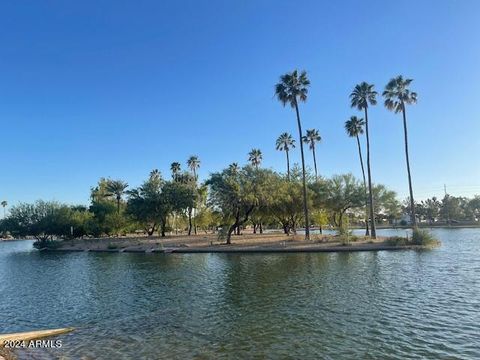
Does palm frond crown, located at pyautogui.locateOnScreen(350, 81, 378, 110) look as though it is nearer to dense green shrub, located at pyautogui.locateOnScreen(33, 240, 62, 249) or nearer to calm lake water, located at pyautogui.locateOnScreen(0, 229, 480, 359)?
calm lake water, located at pyautogui.locateOnScreen(0, 229, 480, 359)

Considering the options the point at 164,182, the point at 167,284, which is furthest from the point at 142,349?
the point at 164,182

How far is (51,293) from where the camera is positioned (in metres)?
24.8

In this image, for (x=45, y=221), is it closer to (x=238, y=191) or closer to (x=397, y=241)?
(x=238, y=191)

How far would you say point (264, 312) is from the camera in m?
17.2

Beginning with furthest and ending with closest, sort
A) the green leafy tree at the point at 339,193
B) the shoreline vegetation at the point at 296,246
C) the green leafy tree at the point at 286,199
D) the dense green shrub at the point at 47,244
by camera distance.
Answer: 1. the dense green shrub at the point at 47,244
2. the green leafy tree at the point at 339,193
3. the green leafy tree at the point at 286,199
4. the shoreline vegetation at the point at 296,246

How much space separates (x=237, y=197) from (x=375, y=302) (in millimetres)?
34662

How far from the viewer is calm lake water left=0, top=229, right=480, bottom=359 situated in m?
12.5

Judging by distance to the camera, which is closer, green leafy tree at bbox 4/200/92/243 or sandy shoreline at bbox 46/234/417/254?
sandy shoreline at bbox 46/234/417/254

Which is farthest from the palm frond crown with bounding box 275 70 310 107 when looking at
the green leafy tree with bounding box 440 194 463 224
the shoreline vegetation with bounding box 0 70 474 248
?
the green leafy tree with bounding box 440 194 463 224

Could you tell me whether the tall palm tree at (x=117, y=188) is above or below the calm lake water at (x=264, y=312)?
above

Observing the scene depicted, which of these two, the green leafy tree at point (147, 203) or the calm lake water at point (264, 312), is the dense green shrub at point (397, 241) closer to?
the calm lake water at point (264, 312)

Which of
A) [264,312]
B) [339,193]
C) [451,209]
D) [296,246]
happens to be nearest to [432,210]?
[451,209]

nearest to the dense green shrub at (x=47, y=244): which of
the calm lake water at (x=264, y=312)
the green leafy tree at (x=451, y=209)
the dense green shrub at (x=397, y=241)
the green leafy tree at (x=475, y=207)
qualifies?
the calm lake water at (x=264, y=312)

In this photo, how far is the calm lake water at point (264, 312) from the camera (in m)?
12.5
